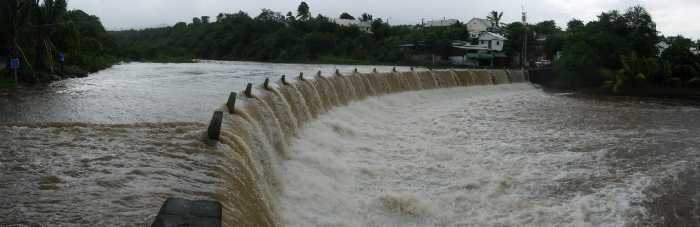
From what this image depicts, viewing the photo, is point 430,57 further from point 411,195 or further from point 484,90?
point 411,195

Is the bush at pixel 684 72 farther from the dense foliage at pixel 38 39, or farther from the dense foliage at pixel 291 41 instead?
the dense foliage at pixel 38 39

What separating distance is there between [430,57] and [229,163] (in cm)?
4758

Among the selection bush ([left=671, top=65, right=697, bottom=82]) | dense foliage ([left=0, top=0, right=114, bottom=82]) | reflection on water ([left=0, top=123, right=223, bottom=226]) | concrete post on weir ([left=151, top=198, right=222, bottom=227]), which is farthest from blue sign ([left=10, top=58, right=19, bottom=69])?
bush ([left=671, top=65, right=697, bottom=82])

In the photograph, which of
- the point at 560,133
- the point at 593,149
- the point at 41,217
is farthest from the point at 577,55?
the point at 41,217

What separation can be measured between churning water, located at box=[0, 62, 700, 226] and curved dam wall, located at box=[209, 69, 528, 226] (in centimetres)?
4

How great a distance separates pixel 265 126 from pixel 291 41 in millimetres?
56268

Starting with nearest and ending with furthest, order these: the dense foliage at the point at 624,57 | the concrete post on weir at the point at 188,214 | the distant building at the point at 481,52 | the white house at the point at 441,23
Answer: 1. the concrete post on weir at the point at 188,214
2. the dense foliage at the point at 624,57
3. the distant building at the point at 481,52
4. the white house at the point at 441,23

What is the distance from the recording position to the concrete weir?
7.01m

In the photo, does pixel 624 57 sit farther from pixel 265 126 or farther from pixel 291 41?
pixel 291 41

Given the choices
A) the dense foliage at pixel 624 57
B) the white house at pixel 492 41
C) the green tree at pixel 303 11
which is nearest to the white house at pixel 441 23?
the green tree at pixel 303 11

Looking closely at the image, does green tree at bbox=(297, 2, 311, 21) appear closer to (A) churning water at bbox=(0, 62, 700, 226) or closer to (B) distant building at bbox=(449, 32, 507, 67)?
(B) distant building at bbox=(449, 32, 507, 67)

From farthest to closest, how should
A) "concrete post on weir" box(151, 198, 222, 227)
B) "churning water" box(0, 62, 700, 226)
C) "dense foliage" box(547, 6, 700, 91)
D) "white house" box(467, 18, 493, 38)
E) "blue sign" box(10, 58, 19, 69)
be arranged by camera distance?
"white house" box(467, 18, 493, 38), "dense foliage" box(547, 6, 700, 91), "blue sign" box(10, 58, 19, 69), "churning water" box(0, 62, 700, 226), "concrete post on weir" box(151, 198, 222, 227)

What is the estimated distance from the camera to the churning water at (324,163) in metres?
6.73

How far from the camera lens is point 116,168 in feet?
24.2
